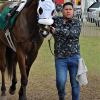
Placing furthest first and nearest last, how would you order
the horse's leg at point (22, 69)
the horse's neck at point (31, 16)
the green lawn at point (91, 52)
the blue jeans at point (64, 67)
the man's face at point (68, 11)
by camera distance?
1. the green lawn at point (91, 52)
2. the horse's neck at point (31, 16)
3. the horse's leg at point (22, 69)
4. the blue jeans at point (64, 67)
5. the man's face at point (68, 11)

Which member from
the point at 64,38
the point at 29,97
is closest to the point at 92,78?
the point at 29,97

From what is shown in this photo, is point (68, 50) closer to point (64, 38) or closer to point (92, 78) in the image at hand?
point (64, 38)

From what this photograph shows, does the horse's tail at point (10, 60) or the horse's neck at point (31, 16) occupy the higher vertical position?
the horse's neck at point (31, 16)

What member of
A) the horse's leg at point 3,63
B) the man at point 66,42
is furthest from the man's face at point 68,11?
the horse's leg at point 3,63

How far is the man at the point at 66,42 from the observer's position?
19.2ft

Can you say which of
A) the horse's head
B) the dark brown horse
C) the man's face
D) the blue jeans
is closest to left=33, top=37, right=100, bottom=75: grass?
the dark brown horse

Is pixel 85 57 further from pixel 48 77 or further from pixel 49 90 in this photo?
pixel 49 90

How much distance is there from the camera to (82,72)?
235 inches

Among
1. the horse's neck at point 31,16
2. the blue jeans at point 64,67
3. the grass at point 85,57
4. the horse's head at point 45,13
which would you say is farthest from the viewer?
the grass at point 85,57

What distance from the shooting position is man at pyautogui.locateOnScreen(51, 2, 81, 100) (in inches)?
230

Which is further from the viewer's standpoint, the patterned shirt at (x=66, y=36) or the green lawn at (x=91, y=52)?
the green lawn at (x=91, y=52)

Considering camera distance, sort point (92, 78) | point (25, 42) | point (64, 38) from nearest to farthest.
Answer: point (64, 38)
point (25, 42)
point (92, 78)

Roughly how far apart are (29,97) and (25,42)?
116cm

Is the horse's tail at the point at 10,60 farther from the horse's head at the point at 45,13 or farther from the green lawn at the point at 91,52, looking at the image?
the green lawn at the point at 91,52
